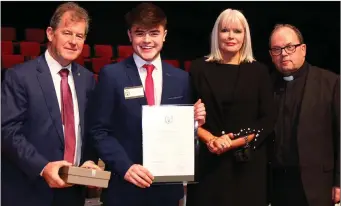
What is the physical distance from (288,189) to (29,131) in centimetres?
165

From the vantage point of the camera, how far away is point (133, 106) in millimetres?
2402

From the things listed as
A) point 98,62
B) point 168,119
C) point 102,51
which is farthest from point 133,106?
point 102,51

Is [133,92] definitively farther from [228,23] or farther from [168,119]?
[228,23]

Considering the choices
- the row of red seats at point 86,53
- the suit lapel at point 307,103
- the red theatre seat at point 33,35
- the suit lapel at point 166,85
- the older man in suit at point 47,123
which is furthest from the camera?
the red theatre seat at point 33,35

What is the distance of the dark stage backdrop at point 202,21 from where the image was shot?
9.37m

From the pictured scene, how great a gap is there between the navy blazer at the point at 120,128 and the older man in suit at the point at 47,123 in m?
0.14

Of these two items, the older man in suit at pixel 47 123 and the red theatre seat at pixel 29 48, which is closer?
the older man in suit at pixel 47 123

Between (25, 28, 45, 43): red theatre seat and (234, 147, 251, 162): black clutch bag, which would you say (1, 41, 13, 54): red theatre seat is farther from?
(234, 147, 251, 162): black clutch bag

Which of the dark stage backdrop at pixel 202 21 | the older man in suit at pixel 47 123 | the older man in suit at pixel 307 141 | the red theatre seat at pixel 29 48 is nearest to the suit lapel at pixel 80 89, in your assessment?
the older man in suit at pixel 47 123

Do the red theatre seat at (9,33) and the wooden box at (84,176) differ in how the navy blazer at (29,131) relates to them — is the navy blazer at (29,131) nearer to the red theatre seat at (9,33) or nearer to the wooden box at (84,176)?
the wooden box at (84,176)

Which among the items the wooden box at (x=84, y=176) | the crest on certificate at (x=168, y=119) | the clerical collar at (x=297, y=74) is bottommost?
the wooden box at (x=84, y=176)

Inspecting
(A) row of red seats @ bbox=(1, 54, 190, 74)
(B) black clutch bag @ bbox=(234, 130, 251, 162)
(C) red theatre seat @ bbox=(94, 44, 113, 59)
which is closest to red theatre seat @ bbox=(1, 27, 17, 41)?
(A) row of red seats @ bbox=(1, 54, 190, 74)

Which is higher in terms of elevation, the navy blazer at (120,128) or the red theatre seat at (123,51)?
the red theatre seat at (123,51)

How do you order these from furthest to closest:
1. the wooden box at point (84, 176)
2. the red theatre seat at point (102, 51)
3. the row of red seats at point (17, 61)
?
the red theatre seat at point (102, 51)
the row of red seats at point (17, 61)
the wooden box at point (84, 176)
